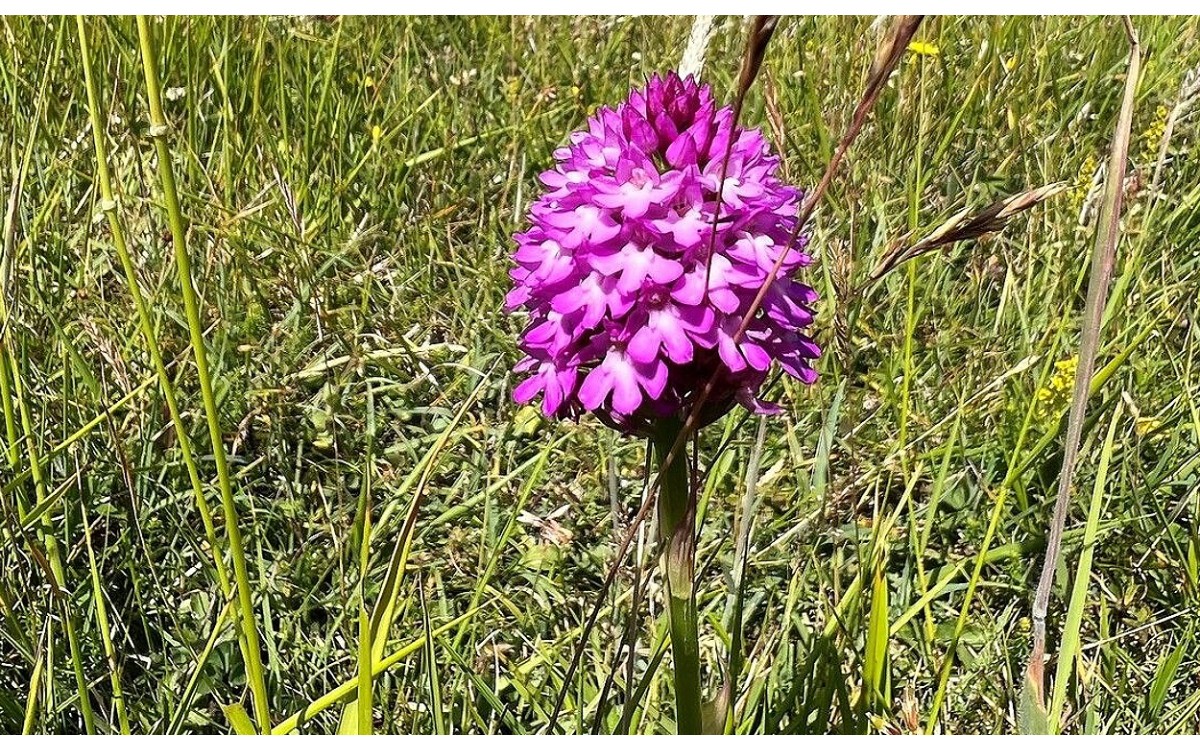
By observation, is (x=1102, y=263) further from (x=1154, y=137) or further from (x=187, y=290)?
(x=1154, y=137)

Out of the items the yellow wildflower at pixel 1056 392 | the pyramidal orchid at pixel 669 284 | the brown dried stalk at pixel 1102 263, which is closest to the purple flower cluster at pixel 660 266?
the pyramidal orchid at pixel 669 284

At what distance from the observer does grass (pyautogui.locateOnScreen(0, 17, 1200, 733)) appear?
1066mm

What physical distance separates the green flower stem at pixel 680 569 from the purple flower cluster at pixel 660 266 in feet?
0.13

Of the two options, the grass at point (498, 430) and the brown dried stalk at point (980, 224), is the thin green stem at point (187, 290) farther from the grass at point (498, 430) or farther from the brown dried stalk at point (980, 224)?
Result: the brown dried stalk at point (980, 224)

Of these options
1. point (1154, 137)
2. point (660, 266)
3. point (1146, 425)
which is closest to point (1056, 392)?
point (1146, 425)

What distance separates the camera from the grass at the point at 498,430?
3.50 ft

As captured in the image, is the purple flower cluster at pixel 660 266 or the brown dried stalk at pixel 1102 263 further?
the purple flower cluster at pixel 660 266

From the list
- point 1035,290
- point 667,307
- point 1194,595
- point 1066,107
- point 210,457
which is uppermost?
point 1066,107

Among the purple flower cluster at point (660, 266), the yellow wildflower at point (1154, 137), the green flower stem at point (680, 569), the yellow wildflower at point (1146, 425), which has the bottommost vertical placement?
the green flower stem at point (680, 569)

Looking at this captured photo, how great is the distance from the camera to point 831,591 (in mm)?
1284

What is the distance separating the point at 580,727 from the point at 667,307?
1.47 ft

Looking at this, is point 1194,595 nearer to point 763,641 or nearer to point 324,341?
point 763,641

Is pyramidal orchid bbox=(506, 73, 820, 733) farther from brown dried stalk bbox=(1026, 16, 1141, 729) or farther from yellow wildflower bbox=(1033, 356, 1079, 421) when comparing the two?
yellow wildflower bbox=(1033, 356, 1079, 421)

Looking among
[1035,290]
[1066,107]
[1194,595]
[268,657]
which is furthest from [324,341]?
[1066,107]
